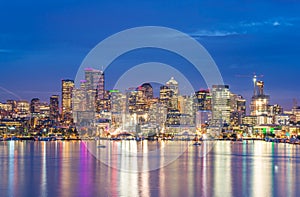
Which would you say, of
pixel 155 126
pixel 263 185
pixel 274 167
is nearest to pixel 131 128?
pixel 155 126

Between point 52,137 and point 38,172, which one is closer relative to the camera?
point 38,172

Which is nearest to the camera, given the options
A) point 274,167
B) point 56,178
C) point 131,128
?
point 56,178

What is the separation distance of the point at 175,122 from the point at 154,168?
148407mm

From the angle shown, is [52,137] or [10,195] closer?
[10,195]

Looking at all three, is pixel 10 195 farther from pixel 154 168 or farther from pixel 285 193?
pixel 154 168

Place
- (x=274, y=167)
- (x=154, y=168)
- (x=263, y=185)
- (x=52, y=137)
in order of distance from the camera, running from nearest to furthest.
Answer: (x=263, y=185) < (x=154, y=168) < (x=274, y=167) < (x=52, y=137)

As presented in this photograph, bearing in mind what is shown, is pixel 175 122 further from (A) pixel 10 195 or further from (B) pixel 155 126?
(A) pixel 10 195

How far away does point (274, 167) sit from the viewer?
55.8 metres

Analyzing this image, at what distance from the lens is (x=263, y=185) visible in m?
39.5

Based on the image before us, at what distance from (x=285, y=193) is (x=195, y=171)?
566 inches

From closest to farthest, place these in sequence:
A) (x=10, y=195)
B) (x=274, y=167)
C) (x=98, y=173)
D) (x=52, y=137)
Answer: (x=10, y=195) → (x=98, y=173) → (x=274, y=167) → (x=52, y=137)

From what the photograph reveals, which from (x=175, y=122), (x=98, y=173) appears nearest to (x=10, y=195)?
(x=98, y=173)

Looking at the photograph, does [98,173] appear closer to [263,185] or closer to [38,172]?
[38,172]

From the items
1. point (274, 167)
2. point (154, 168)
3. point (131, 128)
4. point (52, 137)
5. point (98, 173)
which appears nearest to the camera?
point (98, 173)
